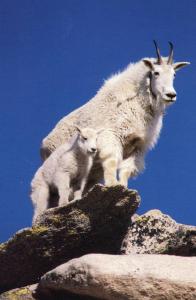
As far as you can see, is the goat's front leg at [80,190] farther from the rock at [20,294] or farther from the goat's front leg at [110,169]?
the rock at [20,294]

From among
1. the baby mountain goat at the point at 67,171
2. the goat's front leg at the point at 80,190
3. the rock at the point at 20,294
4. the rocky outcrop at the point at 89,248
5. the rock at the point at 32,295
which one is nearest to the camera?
the rocky outcrop at the point at 89,248

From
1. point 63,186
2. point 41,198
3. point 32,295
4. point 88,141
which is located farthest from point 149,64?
point 32,295

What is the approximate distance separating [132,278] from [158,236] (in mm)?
2983

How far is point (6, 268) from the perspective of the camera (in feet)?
37.3

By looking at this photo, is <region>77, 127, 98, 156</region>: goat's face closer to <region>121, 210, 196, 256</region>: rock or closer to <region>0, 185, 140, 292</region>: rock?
<region>0, 185, 140, 292</region>: rock

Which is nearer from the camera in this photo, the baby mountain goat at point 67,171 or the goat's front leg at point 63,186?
the goat's front leg at point 63,186

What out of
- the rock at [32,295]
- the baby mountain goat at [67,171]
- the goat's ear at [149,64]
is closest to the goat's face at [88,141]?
the baby mountain goat at [67,171]

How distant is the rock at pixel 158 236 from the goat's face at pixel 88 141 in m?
1.74

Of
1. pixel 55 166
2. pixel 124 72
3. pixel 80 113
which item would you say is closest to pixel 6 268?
pixel 55 166

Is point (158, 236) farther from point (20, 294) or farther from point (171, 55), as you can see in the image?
point (171, 55)

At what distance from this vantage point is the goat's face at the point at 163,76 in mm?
12797

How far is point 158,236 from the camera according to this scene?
481 inches

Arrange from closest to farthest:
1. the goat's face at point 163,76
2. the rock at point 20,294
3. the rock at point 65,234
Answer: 1. the rock at point 20,294
2. the rock at point 65,234
3. the goat's face at point 163,76

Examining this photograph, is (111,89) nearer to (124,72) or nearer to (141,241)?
(124,72)
